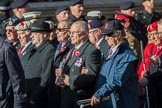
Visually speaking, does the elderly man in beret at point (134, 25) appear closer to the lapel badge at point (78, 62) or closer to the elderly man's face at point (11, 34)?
the elderly man's face at point (11, 34)

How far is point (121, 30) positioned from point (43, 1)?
8.09m

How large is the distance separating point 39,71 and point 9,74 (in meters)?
1.02

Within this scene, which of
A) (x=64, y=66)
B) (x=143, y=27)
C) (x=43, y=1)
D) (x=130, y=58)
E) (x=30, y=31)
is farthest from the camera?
(x=43, y=1)

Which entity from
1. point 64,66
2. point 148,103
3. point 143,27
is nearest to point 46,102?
point 64,66

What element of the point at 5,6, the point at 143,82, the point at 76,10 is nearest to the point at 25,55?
the point at 143,82

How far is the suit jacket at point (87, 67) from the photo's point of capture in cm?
877

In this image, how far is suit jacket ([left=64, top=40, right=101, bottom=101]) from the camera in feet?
28.8

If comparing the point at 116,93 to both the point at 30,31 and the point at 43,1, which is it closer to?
the point at 30,31

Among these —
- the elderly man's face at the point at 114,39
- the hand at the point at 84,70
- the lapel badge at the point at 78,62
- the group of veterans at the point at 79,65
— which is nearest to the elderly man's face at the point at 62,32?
the group of veterans at the point at 79,65

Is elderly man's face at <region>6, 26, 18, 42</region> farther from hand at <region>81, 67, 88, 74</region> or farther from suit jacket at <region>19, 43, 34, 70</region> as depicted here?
hand at <region>81, 67, 88, 74</region>

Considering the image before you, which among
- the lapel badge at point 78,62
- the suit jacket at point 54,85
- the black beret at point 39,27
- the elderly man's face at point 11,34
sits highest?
the black beret at point 39,27

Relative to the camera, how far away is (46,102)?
9.64 meters

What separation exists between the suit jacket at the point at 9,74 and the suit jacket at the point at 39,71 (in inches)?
34.5

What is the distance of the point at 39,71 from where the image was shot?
31.1 feet
